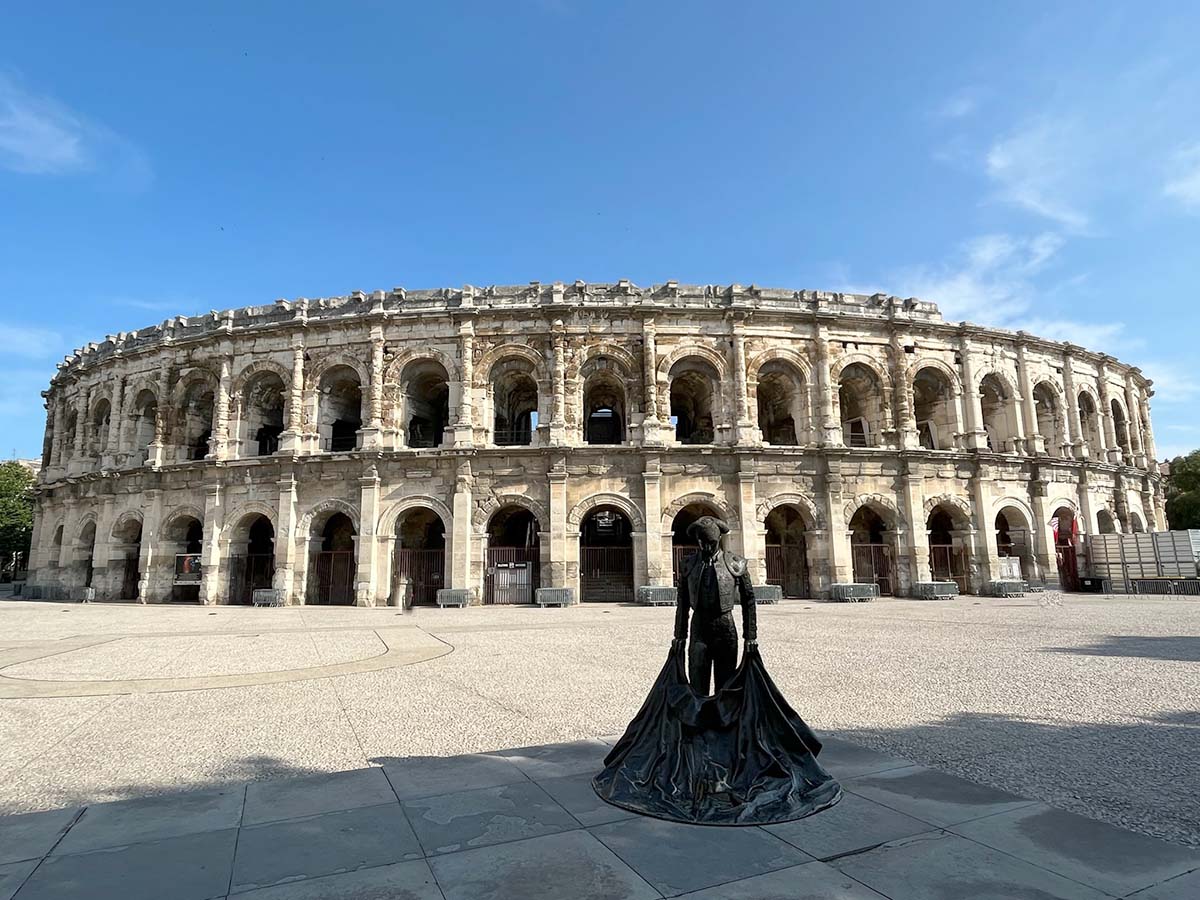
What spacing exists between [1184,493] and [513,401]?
129 feet

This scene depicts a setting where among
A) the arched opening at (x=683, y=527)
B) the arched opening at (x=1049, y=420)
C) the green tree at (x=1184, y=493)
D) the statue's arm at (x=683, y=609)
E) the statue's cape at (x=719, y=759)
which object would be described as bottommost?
the statue's cape at (x=719, y=759)

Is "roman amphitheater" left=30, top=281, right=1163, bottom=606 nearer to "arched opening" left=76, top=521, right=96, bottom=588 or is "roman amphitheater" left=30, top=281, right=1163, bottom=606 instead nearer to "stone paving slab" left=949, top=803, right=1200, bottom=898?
"arched opening" left=76, top=521, right=96, bottom=588

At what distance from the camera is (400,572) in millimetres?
21703

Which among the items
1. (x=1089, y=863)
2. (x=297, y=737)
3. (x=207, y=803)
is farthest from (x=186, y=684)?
(x=1089, y=863)

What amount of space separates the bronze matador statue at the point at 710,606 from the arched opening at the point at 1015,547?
22756 mm

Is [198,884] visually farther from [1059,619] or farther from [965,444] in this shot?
[965,444]

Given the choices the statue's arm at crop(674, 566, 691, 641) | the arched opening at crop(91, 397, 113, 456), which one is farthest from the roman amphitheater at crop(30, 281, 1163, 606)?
the statue's arm at crop(674, 566, 691, 641)

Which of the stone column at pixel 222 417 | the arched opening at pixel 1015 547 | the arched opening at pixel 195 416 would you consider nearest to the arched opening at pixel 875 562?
the arched opening at pixel 1015 547

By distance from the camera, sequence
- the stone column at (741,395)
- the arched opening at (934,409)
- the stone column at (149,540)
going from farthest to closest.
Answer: the arched opening at (934,409) < the stone column at (149,540) < the stone column at (741,395)

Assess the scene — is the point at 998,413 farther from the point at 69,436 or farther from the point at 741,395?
the point at 69,436

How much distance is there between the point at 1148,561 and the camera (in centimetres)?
2258

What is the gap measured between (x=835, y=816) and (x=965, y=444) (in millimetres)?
23483

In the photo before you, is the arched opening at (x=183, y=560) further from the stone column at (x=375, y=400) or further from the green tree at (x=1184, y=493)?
the green tree at (x=1184, y=493)

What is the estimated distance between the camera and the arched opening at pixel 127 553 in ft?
80.1
